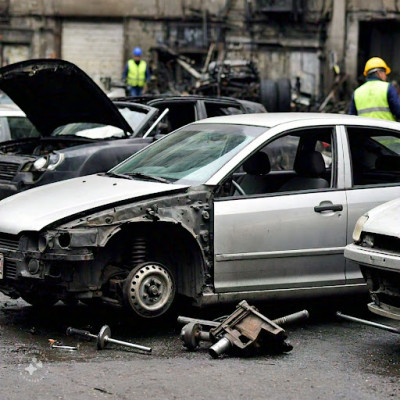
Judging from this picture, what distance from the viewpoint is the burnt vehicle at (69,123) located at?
10016 millimetres

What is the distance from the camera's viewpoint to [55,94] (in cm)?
1047

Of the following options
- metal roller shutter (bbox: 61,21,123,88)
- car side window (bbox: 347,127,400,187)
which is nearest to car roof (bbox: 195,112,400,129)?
car side window (bbox: 347,127,400,187)

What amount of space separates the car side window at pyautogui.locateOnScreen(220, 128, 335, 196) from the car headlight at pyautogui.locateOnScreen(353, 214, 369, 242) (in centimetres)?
73

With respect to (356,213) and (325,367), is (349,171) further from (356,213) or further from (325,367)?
(325,367)

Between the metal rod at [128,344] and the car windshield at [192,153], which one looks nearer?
the metal rod at [128,344]

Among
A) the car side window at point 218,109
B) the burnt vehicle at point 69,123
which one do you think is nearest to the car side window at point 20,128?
the burnt vehicle at point 69,123

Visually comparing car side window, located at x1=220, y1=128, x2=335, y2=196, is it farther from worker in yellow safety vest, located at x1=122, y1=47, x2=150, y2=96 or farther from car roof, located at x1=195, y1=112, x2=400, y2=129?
worker in yellow safety vest, located at x1=122, y1=47, x2=150, y2=96

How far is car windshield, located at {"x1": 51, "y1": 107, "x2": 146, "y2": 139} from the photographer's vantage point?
1105 centimetres

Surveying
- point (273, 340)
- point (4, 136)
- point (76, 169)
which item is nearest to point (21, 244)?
point (273, 340)

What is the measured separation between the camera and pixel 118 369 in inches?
229

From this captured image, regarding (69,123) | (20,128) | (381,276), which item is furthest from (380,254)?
(20,128)

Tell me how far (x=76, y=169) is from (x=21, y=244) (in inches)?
142

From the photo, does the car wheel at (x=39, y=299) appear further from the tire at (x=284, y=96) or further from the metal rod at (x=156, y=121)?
the tire at (x=284, y=96)

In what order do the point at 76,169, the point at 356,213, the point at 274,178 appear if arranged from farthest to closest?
the point at 76,169 → the point at 274,178 → the point at 356,213
